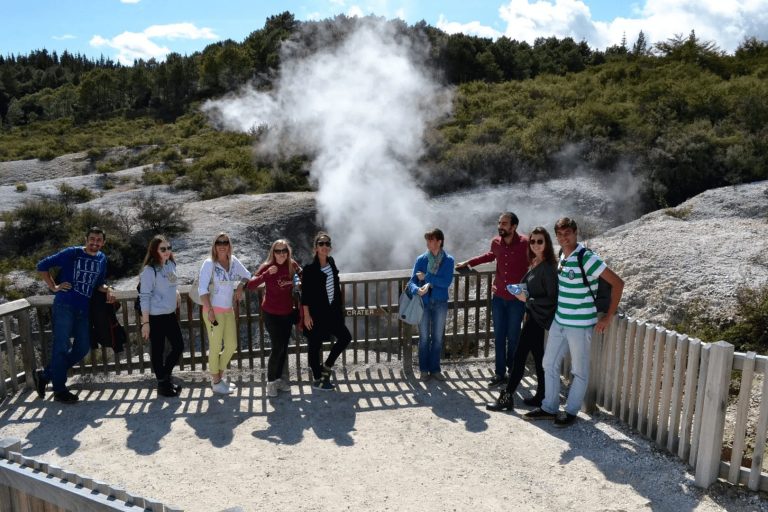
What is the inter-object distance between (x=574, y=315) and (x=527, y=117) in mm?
16279

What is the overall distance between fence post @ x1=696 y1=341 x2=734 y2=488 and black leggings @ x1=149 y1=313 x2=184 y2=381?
4.06m

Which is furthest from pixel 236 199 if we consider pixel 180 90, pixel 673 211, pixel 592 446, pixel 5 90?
pixel 5 90

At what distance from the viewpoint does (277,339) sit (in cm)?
554

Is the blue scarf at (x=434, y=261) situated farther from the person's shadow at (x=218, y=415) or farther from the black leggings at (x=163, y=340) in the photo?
the black leggings at (x=163, y=340)

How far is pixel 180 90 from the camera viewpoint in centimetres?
4009

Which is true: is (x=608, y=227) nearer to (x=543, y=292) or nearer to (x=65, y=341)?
(x=543, y=292)

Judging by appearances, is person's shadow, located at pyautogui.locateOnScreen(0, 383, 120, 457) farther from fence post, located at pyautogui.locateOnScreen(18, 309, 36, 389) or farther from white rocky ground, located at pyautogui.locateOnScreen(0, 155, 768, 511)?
fence post, located at pyautogui.locateOnScreen(18, 309, 36, 389)

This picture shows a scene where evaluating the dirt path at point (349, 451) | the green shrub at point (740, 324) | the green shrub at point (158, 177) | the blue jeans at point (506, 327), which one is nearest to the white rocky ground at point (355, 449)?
the dirt path at point (349, 451)

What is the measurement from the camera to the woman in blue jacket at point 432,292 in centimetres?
560

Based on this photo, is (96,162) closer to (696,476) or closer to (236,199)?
(236,199)

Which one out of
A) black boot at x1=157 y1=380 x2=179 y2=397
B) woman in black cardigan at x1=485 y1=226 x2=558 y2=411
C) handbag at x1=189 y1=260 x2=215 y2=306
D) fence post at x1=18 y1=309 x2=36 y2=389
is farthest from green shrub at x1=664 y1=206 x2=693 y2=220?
fence post at x1=18 y1=309 x2=36 y2=389

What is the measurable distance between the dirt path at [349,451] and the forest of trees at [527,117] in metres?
10.0

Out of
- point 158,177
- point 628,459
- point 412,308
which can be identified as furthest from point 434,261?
point 158,177

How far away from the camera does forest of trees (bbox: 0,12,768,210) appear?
1481cm
